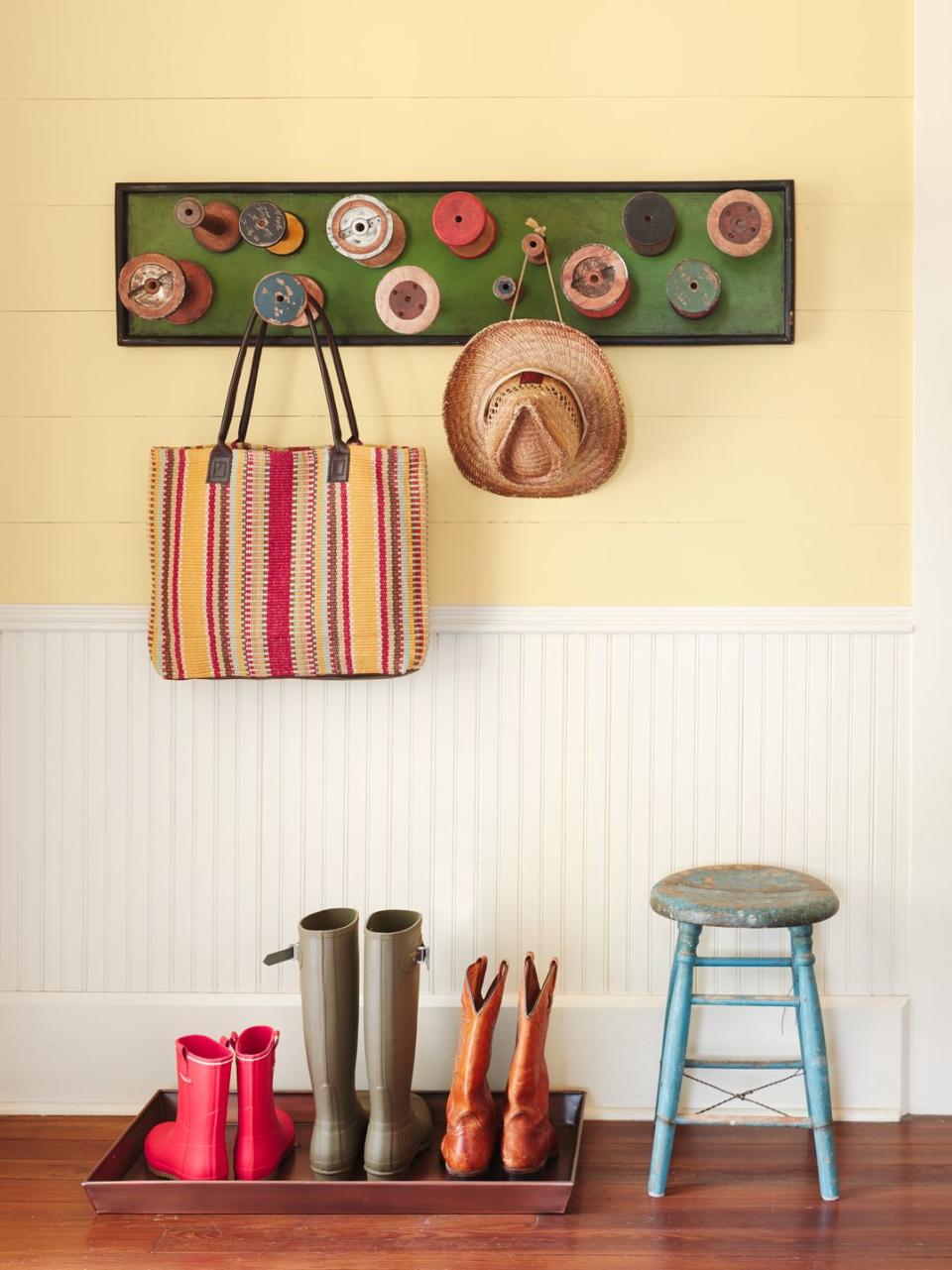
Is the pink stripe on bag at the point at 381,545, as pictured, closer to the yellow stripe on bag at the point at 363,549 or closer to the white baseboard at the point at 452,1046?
the yellow stripe on bag at the point at 363,549

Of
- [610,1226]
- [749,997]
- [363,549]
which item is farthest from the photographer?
[363,549]

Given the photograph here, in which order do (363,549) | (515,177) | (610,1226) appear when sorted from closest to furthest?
(610,1226) < (363,549) < (515,177)

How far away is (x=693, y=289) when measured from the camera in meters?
1.92

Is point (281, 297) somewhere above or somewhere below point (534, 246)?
below

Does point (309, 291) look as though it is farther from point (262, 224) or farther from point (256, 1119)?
point (256, 1119)

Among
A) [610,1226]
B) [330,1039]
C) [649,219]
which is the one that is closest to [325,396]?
[649,219]

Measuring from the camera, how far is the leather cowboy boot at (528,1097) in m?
1.72

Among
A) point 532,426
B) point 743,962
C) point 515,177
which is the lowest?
point 743,962

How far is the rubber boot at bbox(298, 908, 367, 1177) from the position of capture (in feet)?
5.75

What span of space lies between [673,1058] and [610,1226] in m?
0.28

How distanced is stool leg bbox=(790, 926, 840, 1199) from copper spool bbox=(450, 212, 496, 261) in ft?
4.36

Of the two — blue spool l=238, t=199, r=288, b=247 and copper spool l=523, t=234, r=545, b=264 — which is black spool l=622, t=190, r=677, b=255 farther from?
blue spool l=238, t=199, r=288, b=247

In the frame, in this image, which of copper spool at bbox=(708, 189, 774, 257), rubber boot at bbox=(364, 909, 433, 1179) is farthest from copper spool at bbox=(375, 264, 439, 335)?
rubber boot at bbox=(364, 909, 433, 1179)

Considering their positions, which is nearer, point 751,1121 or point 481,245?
point 751,1121
